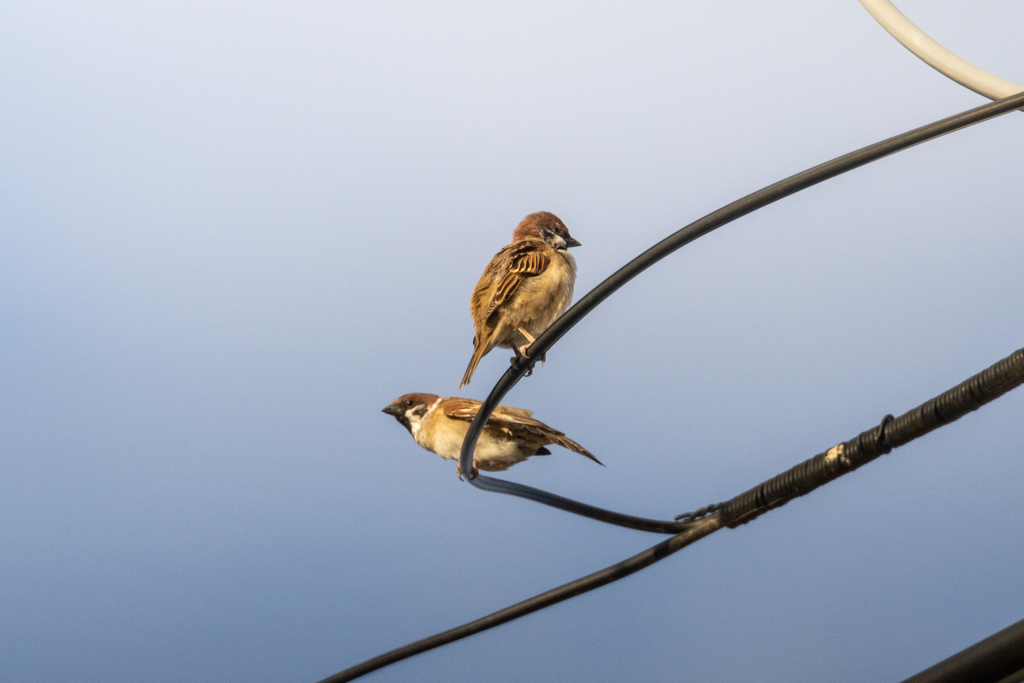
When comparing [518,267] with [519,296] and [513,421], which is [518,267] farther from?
[513,421]

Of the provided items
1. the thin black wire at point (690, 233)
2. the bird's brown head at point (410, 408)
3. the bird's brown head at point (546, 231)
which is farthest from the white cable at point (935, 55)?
the bird's brown head at point (410, 408)

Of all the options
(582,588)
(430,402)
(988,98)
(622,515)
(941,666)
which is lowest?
(941,666)

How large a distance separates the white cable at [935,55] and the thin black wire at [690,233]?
2.58 ft

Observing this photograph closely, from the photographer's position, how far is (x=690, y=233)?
1536mm

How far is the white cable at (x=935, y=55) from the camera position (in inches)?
81.7

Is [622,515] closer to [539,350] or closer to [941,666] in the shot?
[539,350]

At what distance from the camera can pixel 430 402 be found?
2879 millimetres

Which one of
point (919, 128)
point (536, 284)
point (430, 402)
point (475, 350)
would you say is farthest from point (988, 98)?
point (430, 402)

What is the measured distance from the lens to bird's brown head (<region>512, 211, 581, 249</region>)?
9.61ft

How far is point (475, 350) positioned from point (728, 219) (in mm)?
1207

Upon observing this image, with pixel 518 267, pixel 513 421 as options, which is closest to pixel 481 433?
pixel 513 421

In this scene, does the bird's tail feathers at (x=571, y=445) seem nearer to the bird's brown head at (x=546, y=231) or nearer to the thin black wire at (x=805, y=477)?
the thin black wire at (x=805, y=477)

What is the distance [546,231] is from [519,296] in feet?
1.69

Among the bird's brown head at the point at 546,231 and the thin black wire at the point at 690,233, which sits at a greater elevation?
the bird's brown head at the point at 546,231
